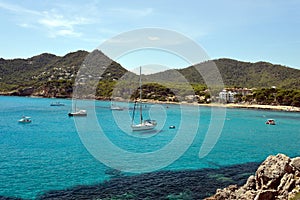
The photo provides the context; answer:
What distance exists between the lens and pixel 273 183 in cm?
1597

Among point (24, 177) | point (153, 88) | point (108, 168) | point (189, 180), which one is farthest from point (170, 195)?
point (153, 88)

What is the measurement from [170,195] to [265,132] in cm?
4250

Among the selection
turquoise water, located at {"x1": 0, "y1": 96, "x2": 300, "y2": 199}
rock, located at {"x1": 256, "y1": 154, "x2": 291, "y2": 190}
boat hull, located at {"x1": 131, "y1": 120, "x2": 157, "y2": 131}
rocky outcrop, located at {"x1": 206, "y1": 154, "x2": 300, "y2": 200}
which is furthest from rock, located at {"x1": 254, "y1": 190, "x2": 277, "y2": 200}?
boat hull, located at {"x1": 131, "y1": 120, "x2": 157, "y2": 131}

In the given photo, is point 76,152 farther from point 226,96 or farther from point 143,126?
point 226,96

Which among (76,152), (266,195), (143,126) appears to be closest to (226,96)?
(143,126)

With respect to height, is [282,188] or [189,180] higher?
[282,188]

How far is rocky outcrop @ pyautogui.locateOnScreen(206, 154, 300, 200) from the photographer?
14305mm

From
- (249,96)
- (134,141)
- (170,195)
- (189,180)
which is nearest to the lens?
(170,195)

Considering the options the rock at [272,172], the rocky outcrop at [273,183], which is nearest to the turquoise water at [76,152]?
the rocky outcrop at [273,183]

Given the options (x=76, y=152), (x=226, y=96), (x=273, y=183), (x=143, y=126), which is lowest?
(x=76, y=152)

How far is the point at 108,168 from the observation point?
87.6ft

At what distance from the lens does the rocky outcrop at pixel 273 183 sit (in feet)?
46.9

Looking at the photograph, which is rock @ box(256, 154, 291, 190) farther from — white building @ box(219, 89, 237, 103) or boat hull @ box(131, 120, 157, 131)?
white building @ box(219, 89, 237, 103)

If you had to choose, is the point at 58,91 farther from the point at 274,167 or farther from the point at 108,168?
the point at 274,167
